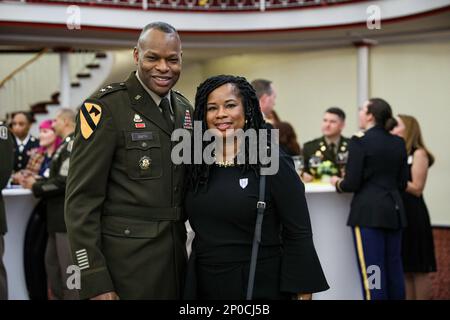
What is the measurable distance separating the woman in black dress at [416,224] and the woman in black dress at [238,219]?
2639 mm

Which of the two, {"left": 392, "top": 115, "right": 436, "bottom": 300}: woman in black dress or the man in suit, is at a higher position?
the man in suit

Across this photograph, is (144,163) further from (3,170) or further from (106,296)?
(3,170)

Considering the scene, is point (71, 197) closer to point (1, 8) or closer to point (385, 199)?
point (385, 199)

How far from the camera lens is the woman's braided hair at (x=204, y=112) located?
2260 millimetres

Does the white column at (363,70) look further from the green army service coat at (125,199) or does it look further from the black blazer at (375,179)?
the green army service coat at (125,199)

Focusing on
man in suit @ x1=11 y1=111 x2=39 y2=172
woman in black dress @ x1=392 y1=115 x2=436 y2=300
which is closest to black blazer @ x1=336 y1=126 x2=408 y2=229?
woman in black dress @ x1=392 y1=115 x2=436 y2=300

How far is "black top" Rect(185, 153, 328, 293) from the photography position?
2215 mm

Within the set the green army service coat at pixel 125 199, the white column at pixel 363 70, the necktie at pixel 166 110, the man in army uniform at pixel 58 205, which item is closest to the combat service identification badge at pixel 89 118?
the green army service coat at pixel 125 199

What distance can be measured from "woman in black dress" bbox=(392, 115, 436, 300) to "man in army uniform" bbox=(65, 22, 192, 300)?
9.28 ft

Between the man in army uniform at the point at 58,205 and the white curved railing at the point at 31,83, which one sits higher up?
the white curved railing at the point at 31,83

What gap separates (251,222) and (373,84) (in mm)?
8617

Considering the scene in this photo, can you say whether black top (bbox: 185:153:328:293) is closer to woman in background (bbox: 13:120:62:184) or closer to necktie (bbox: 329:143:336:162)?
woman in background (bbox: 13:120:62:184)

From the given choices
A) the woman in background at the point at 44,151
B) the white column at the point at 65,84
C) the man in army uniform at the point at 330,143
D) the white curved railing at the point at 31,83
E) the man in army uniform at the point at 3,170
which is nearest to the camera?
the man in army uniform at the point at 3,170

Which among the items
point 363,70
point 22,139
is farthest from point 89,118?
point 363,70
